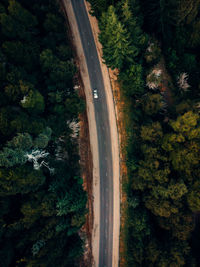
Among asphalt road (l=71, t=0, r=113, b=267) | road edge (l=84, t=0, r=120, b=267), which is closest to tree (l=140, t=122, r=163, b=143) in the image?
road edge (l=84, t=0, r=120, b=267)

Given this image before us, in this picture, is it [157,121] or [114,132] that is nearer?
[157,121]

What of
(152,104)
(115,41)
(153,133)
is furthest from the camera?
(152,104)

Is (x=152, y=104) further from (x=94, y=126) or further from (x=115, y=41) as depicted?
(x=94, y=126)

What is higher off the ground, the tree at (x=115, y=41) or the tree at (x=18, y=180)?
the tree at (x=115, y=41)

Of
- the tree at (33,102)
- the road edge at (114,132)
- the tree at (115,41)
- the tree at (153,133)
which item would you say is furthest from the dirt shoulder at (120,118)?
the tree at (33,102)

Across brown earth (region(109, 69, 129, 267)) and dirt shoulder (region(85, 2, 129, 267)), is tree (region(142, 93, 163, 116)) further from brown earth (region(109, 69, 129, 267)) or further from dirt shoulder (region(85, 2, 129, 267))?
dirt shoulder (region(85, 2, 129, 267))

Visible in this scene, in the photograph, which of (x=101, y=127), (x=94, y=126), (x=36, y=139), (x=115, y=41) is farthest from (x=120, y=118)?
(x=36, y=139)

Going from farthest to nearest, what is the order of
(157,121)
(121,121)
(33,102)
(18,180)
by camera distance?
(121,121) → (157,121) → (33,102) → (18,180)

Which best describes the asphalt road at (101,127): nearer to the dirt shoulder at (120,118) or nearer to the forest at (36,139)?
the dirt shoulder at (120,118)
